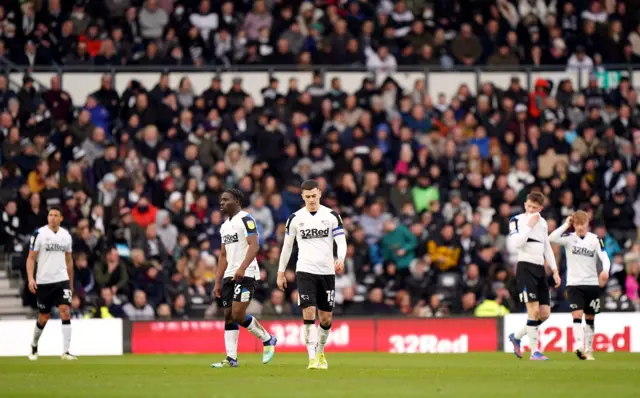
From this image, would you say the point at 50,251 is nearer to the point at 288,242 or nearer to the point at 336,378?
the point at 288,242

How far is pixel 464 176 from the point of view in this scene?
2973 cm

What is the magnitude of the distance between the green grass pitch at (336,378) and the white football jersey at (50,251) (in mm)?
1413

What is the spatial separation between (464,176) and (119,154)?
777 cm

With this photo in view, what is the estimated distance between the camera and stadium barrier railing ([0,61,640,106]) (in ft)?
102

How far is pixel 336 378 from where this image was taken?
607 inches

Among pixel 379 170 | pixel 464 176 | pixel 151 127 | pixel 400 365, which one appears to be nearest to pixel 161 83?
pixel 151 127

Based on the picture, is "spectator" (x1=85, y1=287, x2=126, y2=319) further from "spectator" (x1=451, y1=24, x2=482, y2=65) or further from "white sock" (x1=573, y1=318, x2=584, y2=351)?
"spectator" (x1=451, y1=24, x2=482, y2=65)

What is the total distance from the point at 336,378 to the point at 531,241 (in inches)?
226

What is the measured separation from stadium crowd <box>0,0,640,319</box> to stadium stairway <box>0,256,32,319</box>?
597mm

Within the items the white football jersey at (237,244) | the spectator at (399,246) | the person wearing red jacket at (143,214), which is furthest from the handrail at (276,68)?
the white football jersey at (237,244)

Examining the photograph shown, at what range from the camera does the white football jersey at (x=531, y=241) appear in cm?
1977

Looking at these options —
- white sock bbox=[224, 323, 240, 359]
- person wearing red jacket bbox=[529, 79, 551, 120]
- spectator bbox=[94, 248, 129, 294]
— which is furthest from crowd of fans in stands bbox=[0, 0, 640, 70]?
white sock bbox=[224, 323, 240, 359]

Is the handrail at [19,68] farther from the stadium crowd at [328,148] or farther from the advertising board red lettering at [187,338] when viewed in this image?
the advertising board red lettering at [187,338]

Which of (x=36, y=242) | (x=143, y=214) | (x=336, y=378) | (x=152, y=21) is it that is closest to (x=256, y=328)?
(x=336, y=378)
